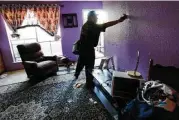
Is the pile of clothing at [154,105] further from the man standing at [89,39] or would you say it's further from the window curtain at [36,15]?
the window curtain at [36,15]

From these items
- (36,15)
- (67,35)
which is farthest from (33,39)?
(67,35)

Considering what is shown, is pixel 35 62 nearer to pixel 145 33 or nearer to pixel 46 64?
pixel 46 64

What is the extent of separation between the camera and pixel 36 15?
15.1 feet

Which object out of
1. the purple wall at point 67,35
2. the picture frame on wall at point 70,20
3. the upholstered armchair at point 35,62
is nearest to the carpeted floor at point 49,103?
the upholstered armchair at point 35,62

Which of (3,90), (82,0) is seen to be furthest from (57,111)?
(82,0)

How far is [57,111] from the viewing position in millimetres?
2500

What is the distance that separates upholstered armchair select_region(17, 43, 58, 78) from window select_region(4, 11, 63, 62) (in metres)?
0.79

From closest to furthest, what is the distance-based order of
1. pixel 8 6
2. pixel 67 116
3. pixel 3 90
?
1. pixel 67 116
2. pixel 3 90
3. pixel 8 6

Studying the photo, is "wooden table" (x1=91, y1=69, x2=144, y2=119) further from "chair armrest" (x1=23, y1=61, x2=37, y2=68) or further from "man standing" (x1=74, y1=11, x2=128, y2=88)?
"chair armrest" (x1=23, y1=61, x2=37, y2=68)

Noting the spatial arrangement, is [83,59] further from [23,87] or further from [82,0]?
[82,0]

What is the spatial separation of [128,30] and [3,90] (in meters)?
2.84

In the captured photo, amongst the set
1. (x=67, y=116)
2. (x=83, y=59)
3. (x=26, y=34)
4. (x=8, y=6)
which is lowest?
(x=67, y=116)

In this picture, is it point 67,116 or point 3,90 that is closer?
point 67,116

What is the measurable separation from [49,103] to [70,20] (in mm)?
3042
